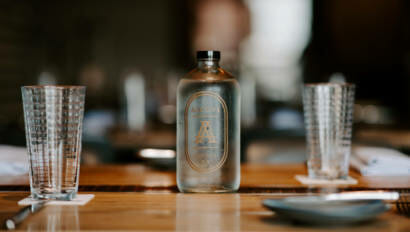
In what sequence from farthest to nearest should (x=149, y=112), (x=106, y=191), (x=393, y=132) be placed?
1. (x=149, y=112)
2. (x=393, y=132)
3. (x=106, y=191)

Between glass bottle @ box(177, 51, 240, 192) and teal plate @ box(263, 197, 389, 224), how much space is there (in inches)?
6.5

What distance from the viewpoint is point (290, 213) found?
26.6 inches

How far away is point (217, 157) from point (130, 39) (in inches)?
187

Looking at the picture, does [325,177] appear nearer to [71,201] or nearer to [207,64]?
[207,64]

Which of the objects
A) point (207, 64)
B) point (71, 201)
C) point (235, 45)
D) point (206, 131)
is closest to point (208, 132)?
point (206, 131)

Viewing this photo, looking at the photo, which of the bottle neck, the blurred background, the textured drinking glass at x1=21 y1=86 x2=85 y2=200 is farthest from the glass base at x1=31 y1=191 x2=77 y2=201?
the blurred background

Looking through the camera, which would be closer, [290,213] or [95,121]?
[290,213]

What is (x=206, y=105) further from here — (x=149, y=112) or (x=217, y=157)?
(x=149, y=112)

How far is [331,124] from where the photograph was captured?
40.2 inches

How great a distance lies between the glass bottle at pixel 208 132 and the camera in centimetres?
87

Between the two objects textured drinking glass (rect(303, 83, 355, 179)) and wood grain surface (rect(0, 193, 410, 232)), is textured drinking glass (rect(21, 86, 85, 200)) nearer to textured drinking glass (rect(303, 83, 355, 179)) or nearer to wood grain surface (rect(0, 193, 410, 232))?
wood grain surface (rect(0, 193, 410, 232))

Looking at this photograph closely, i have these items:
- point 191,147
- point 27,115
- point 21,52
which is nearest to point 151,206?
point 191,147

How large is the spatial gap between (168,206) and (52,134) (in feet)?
→ 0.68

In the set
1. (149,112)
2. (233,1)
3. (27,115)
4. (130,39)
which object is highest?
(233,1)
